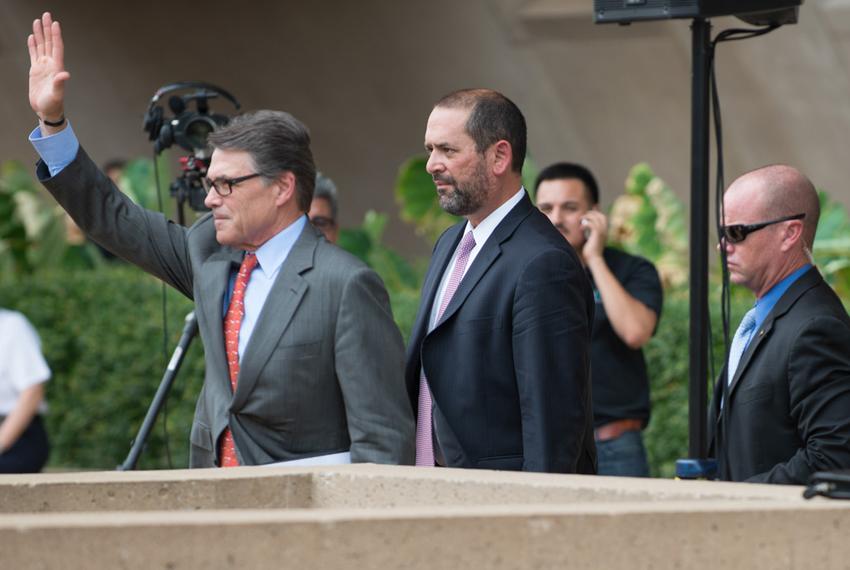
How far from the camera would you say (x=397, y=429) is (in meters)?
3.90

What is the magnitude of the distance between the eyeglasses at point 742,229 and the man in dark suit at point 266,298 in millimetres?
983

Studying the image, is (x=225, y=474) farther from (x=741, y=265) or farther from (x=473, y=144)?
(x=741, y=265)

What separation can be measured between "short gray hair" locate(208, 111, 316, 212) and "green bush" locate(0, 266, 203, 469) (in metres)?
5.14

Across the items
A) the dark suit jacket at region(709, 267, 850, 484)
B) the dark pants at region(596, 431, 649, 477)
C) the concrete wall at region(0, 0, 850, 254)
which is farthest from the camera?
the concrete wall at region(0, 0, 850, 254)

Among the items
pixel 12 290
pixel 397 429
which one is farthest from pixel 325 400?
pixel 12 290

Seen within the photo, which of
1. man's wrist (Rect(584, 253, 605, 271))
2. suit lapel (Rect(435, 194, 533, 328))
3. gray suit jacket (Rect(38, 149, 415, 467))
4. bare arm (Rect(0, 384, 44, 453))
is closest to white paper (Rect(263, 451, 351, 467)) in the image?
gray suit jacket (Rect(38, 149, 415, 467))

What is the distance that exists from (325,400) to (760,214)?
4.37ft

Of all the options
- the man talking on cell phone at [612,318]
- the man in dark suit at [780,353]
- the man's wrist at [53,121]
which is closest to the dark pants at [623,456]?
the man talking on cell phone at [612,318]

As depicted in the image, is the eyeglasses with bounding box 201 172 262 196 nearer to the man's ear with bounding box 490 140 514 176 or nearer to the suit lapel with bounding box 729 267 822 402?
the man's ear with bounding box 490 140 514 176

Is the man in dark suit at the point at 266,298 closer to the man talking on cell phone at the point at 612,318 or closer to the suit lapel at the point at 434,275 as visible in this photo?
the suit lapel at the point at 434,275

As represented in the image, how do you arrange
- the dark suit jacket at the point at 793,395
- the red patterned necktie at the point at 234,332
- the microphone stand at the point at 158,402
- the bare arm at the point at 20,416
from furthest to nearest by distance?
the bare arm at the point at 20,416 → the microphone stand at the point at 158,402 → the red patterned necktie at the point at 234,332 → the dark suit jacket at the point at 793,395

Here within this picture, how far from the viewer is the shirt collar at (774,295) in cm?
412

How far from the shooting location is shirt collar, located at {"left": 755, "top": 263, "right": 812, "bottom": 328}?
13.5 ft

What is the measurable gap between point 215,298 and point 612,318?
2249 millimetres
